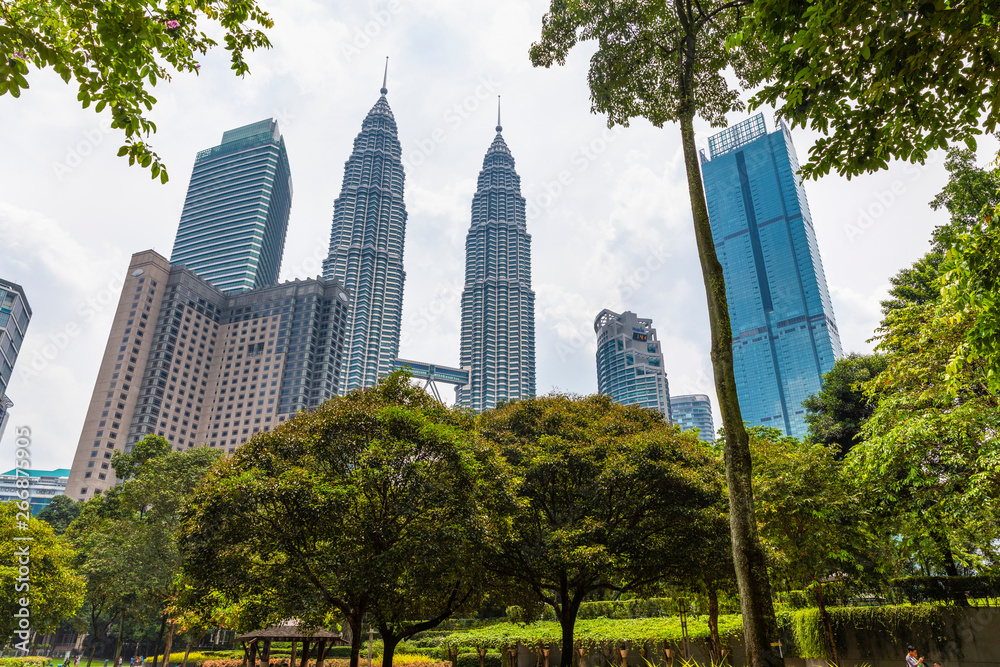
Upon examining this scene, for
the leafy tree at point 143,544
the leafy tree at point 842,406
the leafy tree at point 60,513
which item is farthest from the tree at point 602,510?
the leafy tree at point 60,513

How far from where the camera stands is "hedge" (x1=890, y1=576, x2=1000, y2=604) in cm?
1778

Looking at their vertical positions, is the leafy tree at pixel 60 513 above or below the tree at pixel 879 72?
above

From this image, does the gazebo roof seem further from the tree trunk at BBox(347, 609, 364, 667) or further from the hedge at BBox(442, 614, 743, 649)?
the hedge at BBox(442, 614, 743, 649)

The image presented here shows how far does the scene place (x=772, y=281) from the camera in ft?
584

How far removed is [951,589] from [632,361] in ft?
495

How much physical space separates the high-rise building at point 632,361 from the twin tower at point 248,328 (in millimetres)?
31133

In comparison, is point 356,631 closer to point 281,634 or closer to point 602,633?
point 281,634

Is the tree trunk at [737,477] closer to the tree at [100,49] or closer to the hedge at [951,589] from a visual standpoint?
the tree at [100,49]

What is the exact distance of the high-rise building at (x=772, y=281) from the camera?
167 metres

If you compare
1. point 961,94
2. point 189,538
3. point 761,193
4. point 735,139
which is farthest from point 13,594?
point 735,139

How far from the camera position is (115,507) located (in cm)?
4028

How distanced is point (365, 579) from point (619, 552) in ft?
25.0

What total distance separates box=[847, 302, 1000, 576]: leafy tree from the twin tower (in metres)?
80.7

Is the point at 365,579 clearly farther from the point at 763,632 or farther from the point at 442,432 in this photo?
the point at 763,632
